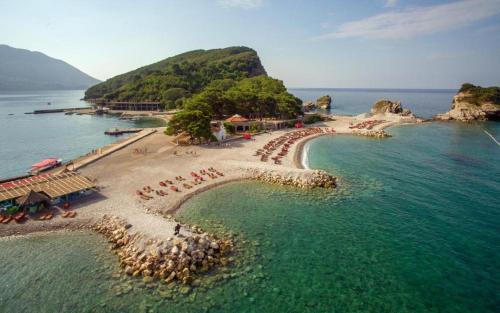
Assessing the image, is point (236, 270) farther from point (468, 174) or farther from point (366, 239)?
point (468, 174)

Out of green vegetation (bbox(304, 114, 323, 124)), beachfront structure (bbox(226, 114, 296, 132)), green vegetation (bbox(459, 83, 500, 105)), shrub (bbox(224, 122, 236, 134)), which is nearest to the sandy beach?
shrub (bbox(224, 122, 236, 134))

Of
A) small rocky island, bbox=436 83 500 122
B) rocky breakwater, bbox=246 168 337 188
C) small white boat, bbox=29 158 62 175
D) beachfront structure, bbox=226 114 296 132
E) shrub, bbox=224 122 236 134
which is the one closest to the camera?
rocky breakwater, bbox=246 168 337 188

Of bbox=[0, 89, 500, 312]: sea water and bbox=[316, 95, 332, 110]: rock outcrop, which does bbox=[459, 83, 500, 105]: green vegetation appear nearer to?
bbox=[316, 95, 332, 110]: rock outcrop

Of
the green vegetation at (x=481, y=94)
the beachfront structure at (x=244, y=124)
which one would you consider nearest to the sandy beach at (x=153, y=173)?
the beachfront structure at (x=244, y=124)

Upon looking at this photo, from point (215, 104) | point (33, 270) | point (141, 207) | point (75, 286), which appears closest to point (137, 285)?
point (75, 286)

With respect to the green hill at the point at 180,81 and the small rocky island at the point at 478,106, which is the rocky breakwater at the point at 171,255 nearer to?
the small rocky island at the point at 478,106

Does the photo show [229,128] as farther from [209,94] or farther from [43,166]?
[43,166]
